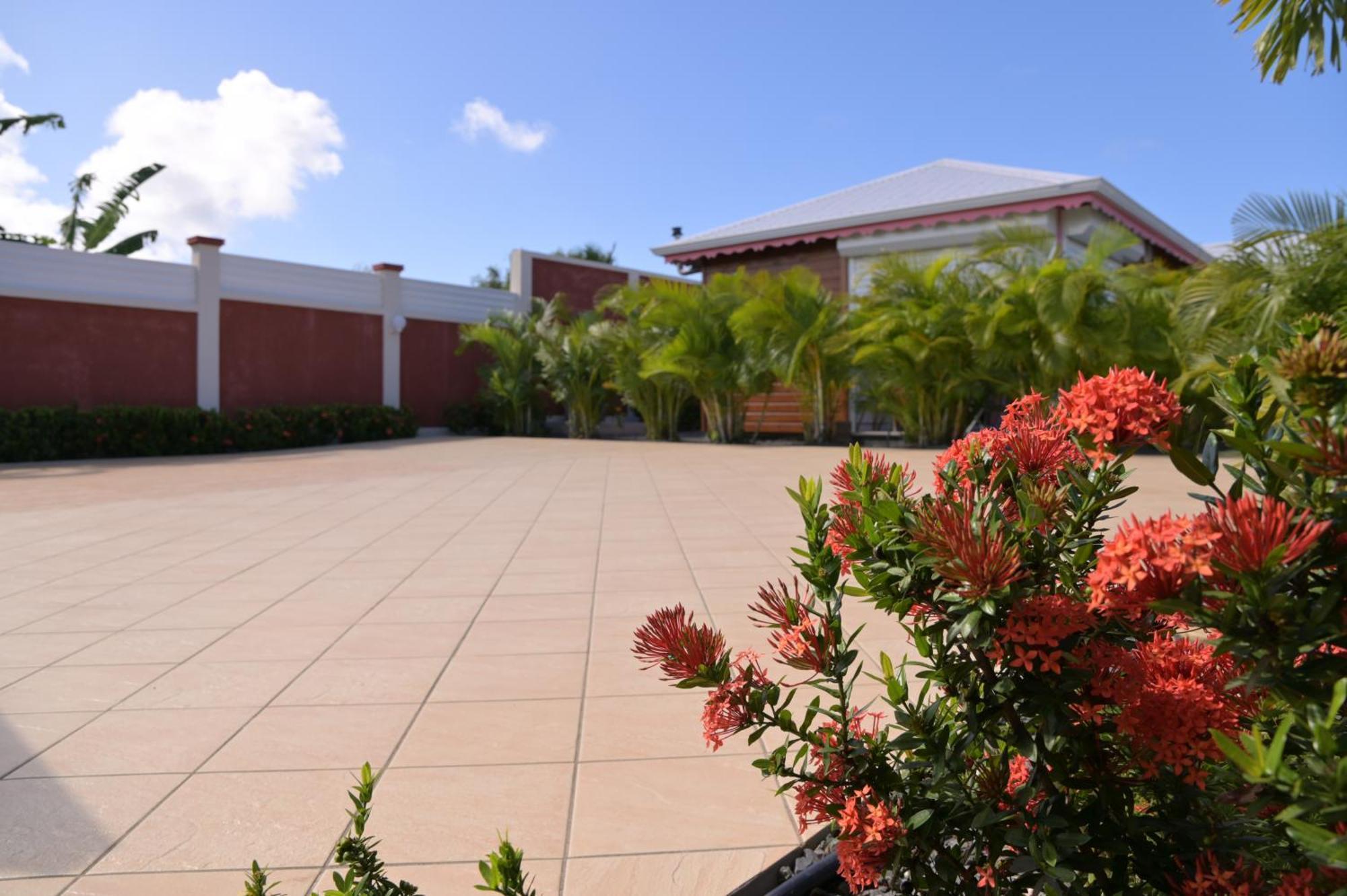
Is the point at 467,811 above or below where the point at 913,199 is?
below

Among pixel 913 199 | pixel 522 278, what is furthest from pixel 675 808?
pixel 522 278

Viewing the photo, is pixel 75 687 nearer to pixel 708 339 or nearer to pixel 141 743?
pixel 141 743

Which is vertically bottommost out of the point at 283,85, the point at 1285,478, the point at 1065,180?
the point at 1285,478

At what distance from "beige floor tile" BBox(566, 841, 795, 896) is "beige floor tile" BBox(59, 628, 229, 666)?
2.38m

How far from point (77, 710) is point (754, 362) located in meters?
11.2

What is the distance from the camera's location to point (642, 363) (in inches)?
607

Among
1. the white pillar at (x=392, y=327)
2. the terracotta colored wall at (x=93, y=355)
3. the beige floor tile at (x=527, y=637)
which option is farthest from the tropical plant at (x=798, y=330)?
the terracotta colored wall at (x=93, y=355)

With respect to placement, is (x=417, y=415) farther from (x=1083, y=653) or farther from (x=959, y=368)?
(x=1083, y=653)

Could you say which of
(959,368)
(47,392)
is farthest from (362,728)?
(47,392)

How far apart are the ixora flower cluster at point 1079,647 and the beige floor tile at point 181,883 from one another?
119 centimetres

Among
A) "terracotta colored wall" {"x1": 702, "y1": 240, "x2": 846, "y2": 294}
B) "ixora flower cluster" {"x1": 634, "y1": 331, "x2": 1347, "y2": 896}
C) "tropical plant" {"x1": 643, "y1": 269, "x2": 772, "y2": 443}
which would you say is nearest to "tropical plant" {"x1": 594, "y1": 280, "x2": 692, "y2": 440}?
"tropical plant" {"x1": 643, "y1": 269, "x2": 772, "y2": 443}

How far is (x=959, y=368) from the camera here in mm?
11812

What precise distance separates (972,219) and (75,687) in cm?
1290

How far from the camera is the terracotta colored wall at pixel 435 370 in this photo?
18.8m
